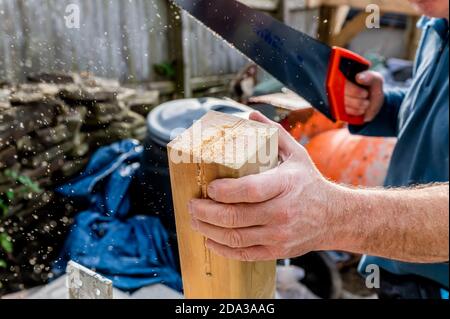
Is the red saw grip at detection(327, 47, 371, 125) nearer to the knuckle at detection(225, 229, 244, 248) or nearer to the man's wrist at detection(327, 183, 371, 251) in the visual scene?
the man's wrist at detection(327, 183, 371, 251)

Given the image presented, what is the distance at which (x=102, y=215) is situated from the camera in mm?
2938

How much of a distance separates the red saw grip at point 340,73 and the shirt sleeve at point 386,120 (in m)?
0.24

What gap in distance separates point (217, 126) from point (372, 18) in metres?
0.68

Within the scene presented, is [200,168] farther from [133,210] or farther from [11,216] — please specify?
[133,210]

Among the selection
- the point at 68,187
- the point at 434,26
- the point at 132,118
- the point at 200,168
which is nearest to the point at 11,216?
the point at 68,187

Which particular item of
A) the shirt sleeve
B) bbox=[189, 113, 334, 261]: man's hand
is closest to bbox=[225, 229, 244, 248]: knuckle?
bbox=[189, 113, 334, 261]: man's hand

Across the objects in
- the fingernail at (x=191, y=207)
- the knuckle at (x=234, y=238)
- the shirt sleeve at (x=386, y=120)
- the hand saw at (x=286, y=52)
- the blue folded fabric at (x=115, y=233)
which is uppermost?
the hand saw at (x=286, y=52)

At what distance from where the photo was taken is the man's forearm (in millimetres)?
882

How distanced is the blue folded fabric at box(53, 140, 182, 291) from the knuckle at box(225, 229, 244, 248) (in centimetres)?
166

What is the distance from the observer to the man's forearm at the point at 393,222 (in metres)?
0.88

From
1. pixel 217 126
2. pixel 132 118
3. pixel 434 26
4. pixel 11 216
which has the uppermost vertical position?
pixel 434 26

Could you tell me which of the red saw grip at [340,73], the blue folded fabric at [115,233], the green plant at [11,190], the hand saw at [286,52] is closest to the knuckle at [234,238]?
the hand saw at [286,52]

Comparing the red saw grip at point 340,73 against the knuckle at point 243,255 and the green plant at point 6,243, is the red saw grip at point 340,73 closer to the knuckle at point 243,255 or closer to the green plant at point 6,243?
the knuckle at point 243,255

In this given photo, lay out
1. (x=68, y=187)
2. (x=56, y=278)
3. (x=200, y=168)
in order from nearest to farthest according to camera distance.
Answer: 1. (x=200, y=168)
2. (x=56, y=278)
3. (x=68, y=187)
